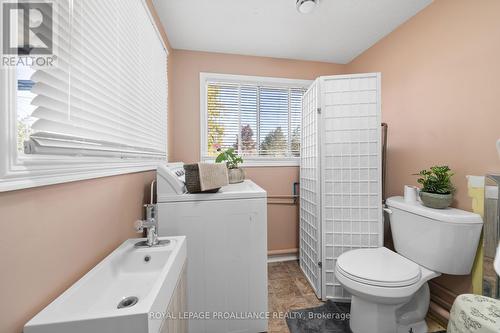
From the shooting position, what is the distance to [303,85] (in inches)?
103

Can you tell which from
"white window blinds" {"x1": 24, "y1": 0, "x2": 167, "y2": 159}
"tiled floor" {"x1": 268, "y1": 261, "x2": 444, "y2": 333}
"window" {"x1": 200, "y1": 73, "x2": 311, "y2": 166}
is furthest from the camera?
"window" {"x1": 200, "y1": 73, "x2": 311, "y2": 166}

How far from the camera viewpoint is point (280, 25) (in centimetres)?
191

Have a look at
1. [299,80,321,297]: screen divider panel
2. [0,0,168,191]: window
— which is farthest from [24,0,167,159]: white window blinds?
[299,80,321,297]: screen divider panel

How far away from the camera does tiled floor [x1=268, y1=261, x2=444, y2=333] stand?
156 centimetres

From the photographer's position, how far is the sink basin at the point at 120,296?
1.76 ft

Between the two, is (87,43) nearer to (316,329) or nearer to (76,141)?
(76,141)

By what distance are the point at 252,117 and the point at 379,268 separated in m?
1.92

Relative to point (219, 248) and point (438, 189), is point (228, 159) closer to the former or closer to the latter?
point (219, 248)

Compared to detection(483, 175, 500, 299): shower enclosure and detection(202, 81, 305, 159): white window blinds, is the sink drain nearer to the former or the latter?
detection(202, 81, 305, 159): white window blinds

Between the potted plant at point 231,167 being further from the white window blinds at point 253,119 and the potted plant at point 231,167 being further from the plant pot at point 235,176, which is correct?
the white window blinds at point 253,119

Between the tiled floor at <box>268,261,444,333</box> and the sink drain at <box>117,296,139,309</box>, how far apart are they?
1.14m

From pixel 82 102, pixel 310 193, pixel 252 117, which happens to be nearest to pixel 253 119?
pixel 252 117

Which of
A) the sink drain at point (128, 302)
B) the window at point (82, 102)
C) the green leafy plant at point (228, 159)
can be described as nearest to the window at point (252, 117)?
the green leafy plant at point (228, 159)

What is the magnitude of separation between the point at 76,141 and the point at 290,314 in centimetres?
182
